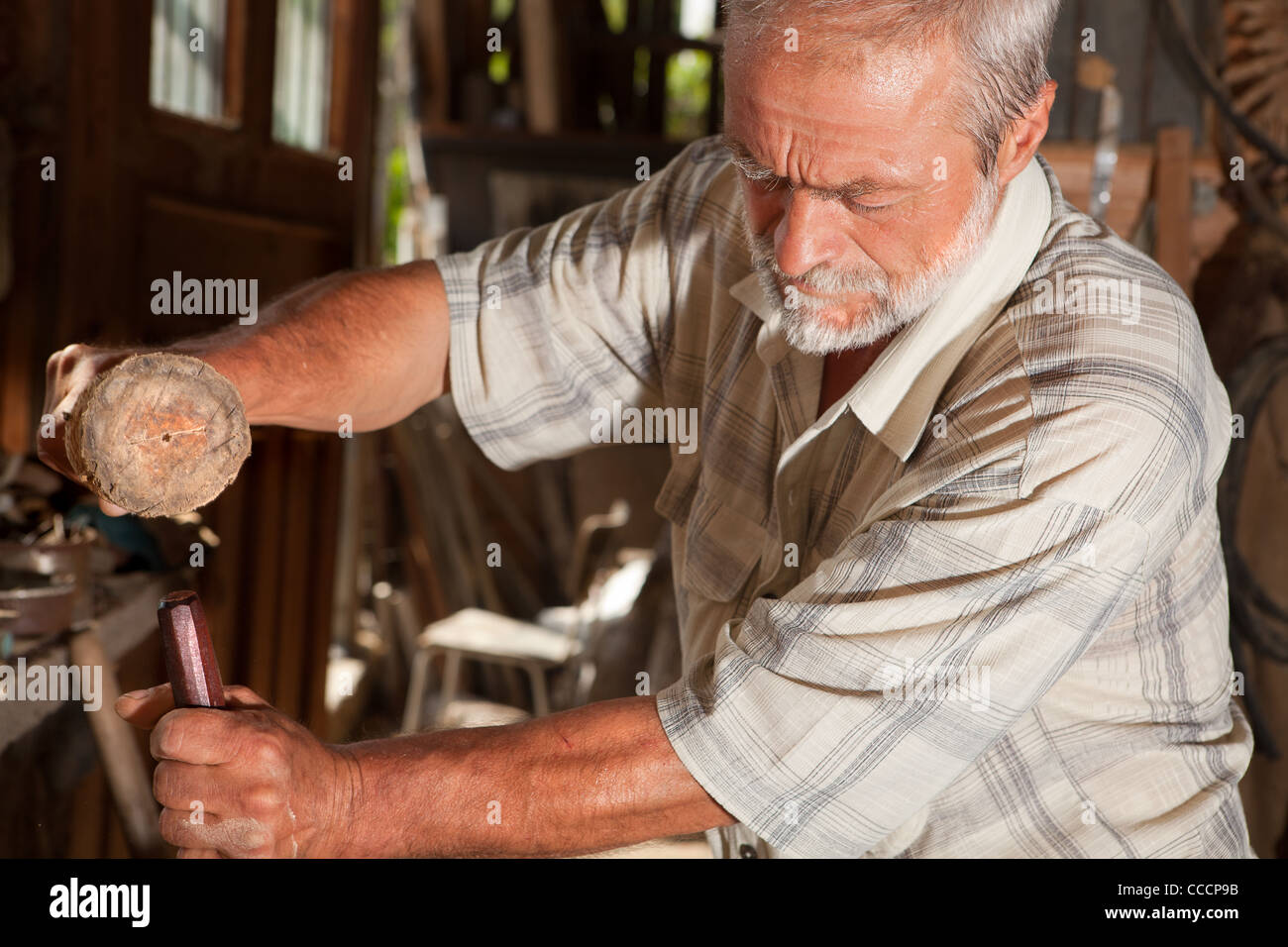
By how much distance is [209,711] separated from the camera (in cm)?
100

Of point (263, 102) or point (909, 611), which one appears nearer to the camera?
point (909, 611)

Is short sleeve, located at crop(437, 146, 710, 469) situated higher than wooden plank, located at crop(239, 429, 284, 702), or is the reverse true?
short sleeve, located at crop(437, 146, 710, 469)

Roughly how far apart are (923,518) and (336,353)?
773mm

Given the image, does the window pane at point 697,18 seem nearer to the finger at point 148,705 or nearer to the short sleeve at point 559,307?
the short sleeve at point 559,307

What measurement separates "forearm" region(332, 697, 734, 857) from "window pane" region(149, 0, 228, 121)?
218 centimetres

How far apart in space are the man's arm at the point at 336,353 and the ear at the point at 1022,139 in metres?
0.75

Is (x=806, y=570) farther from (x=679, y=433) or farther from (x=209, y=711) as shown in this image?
(x=209, y=711)

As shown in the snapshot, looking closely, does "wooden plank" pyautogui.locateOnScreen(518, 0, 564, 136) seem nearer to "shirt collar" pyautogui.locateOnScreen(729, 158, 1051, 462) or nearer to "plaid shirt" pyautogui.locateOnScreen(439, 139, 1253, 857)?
"plaid shirt" pyautogui.locateOnScreen(439, 139, 1253, 857)

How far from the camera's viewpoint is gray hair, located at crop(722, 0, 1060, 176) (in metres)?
1.09

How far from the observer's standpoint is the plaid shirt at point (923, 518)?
107cm

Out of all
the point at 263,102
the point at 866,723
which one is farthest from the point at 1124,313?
the point at 263,102

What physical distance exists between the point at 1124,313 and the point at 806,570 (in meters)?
0.48

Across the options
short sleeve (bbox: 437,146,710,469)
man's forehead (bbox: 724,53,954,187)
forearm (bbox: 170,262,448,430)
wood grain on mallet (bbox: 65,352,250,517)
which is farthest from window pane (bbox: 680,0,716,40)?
wood grain on mallet (bbox: 65,352,250,517)

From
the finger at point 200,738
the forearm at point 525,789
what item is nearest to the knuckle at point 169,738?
the finger at point 200,738
